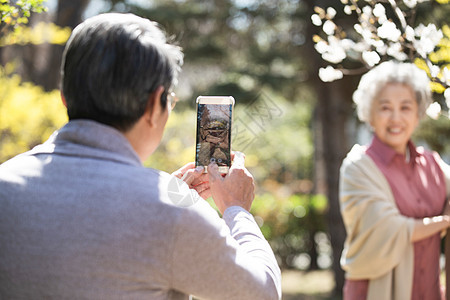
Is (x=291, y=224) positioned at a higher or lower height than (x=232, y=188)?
lower

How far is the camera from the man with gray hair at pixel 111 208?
3.72 feet

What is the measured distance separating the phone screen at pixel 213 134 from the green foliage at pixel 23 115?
13.4 ft

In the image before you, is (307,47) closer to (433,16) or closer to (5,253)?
(433,16)

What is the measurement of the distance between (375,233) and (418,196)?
1.10ft

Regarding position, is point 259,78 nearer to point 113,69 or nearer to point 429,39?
point 429,39

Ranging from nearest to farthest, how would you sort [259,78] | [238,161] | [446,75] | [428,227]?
[238,161] → [446,75] → [428,227] → [259,78]

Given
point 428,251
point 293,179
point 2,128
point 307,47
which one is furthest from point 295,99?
point 293,179

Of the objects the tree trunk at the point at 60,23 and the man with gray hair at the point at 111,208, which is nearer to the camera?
the man with gray hair at the point at 111,208

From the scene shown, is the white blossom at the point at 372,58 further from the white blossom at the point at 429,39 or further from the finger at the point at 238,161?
the finger at the point at 238,161

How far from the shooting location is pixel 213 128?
179cm

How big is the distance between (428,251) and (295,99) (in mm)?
6791

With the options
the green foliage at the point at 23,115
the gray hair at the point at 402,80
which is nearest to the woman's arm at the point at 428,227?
the gray hair at the point at 402,80

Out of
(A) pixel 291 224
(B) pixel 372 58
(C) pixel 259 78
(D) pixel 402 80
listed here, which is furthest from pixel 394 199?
(A) pixel 291 224

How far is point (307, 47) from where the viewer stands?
7660mm
